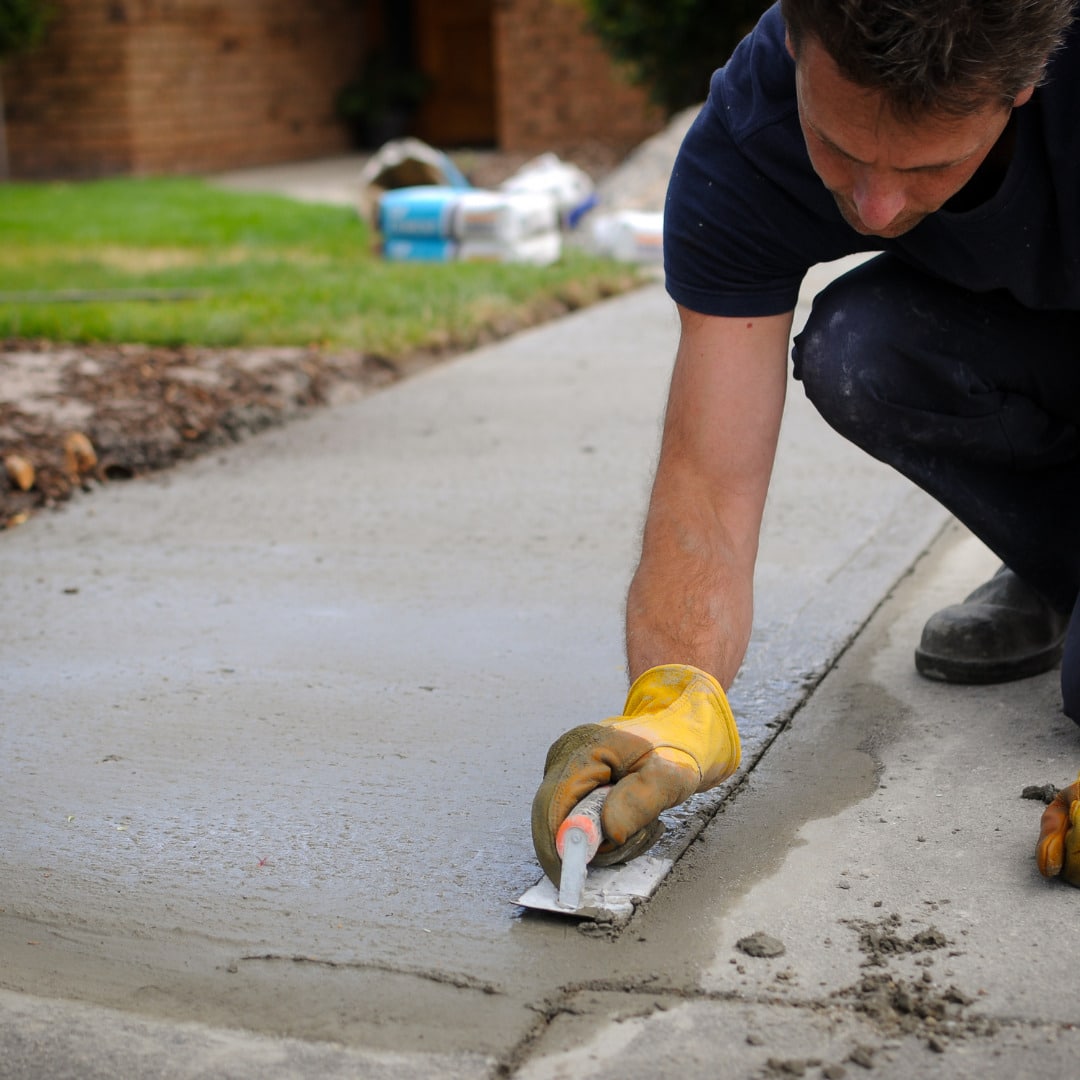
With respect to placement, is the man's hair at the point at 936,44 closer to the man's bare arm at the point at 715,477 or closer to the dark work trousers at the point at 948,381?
the man's bare arm at the point at 715,477

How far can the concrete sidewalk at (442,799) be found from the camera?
4.61 ft

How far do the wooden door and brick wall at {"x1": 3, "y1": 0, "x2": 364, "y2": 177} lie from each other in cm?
191

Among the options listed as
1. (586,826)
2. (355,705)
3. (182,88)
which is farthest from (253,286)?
(182,88)

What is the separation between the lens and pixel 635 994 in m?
1.44

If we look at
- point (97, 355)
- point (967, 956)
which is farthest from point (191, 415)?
point (967, 956)

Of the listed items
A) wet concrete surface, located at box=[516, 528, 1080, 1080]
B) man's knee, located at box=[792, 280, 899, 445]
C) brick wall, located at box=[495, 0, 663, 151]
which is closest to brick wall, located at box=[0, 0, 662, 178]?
brick wall, located at box=[495, 0, 663, 151]

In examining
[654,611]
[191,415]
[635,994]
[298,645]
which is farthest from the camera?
[191,415]

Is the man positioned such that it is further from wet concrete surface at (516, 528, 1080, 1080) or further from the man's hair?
wet concrete surface at (516, 528, 1080, 1080)

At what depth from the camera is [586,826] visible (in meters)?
1.54

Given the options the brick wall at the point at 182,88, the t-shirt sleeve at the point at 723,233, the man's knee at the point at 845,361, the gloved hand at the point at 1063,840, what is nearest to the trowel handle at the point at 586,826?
the gloved hand at the point at 1063,840

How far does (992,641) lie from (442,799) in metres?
0.88

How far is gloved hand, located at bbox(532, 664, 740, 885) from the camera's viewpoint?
1.57 meters

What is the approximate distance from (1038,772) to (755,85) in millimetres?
942

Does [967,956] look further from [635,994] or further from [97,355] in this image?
[97,355]
